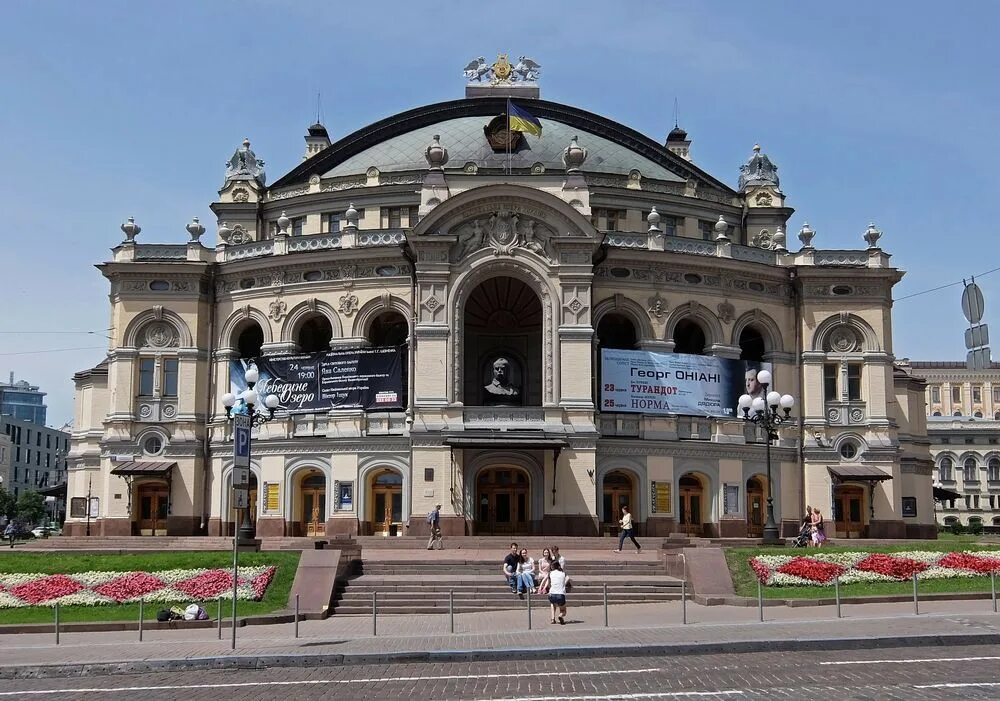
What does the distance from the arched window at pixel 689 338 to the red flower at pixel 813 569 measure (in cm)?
2492

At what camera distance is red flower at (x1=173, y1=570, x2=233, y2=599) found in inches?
1339

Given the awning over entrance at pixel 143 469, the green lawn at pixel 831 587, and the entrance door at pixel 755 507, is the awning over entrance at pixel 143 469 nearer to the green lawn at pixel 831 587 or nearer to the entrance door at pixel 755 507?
the entrance door at pixel 755 507

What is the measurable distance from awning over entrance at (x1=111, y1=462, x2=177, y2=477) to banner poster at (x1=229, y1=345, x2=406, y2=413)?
6082 mm

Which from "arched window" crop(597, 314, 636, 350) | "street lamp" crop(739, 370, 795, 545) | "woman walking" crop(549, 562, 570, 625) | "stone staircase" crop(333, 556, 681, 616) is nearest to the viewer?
"woman walking" crop(549, 562, 570, 625)

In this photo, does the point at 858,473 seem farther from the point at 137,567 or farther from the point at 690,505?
the point at 137,567

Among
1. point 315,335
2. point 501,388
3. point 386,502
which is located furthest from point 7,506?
point 501,388

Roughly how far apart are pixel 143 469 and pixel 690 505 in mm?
27164

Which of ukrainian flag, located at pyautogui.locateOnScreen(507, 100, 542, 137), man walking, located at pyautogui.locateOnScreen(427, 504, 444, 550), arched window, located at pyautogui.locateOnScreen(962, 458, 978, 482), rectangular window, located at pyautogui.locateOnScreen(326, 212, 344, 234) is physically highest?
ukrainian flag, located at pyautogui.locateOnScreen(507, 100, 542, 137)

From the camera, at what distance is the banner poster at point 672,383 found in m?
56.9

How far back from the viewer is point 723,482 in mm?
58344

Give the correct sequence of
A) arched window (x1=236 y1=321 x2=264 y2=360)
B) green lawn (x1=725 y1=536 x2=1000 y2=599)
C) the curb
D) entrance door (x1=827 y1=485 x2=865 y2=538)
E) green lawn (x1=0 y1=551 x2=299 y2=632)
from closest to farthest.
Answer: the curb, green lawn (x1=0 y1=551 x2=299 y2=632), green lawn (x1=725 y1=536 x2=1000 y2=599), entrance door (x1=827 y1=485 x2=865 y2=538), arched window (x1=236 y1=321 x2=264 y2=360)

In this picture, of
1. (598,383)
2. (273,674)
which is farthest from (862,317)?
(273,674)

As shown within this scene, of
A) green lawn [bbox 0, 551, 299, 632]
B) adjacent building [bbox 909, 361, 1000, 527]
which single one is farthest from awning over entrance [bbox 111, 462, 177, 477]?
adjacent building [bbox 909, 361, 1000, 527]

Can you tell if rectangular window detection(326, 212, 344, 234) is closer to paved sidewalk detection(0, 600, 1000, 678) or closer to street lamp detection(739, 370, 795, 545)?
street lamp detection(739, 370, 795, 545)
